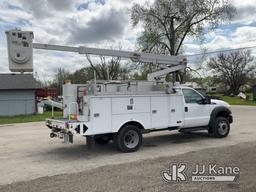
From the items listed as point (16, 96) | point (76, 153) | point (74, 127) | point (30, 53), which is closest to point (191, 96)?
point (76, 153)

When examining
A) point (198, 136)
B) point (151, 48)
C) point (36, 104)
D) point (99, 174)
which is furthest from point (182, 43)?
point (99, 174)

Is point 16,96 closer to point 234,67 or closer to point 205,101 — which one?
point 205,101

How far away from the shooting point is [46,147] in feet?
35.4

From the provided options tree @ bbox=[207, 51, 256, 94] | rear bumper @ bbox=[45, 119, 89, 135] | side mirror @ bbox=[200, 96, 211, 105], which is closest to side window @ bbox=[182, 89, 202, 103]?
side mirror @ bbox=[200, 96, 211, 105]

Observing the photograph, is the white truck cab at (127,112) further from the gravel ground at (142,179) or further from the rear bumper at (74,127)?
the gravel ground at (142,179)

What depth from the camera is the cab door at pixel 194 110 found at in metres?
10.8

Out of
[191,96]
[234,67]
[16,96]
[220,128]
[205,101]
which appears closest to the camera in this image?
[191,96]

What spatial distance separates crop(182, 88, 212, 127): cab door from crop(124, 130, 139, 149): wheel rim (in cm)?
206

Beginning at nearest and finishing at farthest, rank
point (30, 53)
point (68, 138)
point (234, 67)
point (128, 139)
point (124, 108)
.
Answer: point (30, 53)
point (68, 138)
point (124, 108)
point (128, 139)
point (234, 67)

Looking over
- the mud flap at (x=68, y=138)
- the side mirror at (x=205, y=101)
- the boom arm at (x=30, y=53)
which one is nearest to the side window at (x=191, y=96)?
the side mirror at (x=205, y=101)

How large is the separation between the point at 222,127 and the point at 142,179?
19.9ft

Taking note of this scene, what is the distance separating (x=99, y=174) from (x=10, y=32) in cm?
424

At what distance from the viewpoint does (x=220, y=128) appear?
38.0 feet

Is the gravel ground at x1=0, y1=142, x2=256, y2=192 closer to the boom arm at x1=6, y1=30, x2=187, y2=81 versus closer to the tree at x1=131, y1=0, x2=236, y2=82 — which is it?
the boom arm at x1=6, y1=30, x2=187, y2=81
